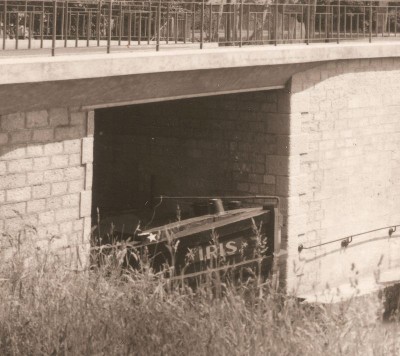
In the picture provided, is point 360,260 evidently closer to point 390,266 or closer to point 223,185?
point 390,266

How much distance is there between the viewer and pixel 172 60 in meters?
12.2

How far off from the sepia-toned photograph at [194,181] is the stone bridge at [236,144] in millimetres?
30

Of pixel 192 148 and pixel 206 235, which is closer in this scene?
pixel 206 235

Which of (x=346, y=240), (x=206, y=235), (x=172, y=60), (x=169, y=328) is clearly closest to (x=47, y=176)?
(x=172, y=60)

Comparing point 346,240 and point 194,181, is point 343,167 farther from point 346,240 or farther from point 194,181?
point 194,181

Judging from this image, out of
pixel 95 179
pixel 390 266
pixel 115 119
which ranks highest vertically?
pixel 115 119

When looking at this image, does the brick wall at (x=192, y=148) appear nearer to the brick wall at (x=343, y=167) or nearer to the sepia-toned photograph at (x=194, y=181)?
the sepia-toned photograph at (x=194, y=181)

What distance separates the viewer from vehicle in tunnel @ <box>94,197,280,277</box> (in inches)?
476

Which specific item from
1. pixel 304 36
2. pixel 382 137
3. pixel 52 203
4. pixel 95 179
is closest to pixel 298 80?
pixel 304 36

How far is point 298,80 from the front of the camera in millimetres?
15359

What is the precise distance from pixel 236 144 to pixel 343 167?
6.76 feet

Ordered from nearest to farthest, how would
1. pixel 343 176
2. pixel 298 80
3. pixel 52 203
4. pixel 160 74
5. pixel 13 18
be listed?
1. pixel 52 203
2. pixel 160 74
3. pixel 13 18
4. pixel 298 80
5. pixel 343 176

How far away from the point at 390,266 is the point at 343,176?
229 cm

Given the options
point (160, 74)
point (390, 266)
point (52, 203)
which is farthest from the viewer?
point (390, 266)
